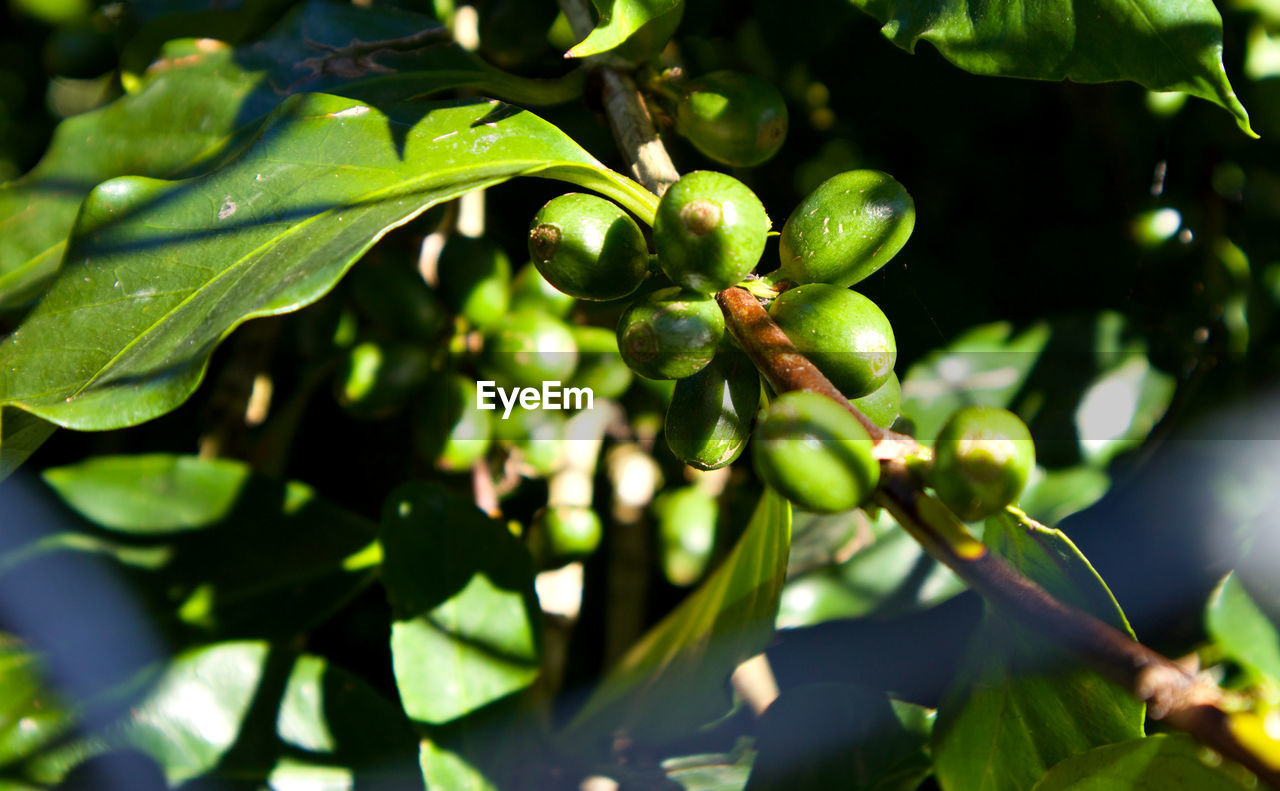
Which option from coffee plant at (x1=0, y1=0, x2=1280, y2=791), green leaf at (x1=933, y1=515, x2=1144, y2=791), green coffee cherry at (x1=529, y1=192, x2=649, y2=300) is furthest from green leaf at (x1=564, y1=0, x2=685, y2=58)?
green leaf at (x1=933, y1=515, x2=1144, y2=791)

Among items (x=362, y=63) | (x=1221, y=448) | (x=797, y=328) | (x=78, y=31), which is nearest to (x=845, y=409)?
(x=797, y=328)

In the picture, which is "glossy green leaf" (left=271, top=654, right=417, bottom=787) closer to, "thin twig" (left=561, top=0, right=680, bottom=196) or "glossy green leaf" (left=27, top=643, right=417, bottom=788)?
"glossy green leaf" (left=27, top=643, right=417, bottom=788)

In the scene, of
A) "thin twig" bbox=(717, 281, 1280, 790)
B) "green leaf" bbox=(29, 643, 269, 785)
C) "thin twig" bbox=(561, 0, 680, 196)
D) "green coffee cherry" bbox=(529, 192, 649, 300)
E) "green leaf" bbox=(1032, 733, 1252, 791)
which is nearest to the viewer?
"thin twig" bbox=(717, 281, 1280, 790)

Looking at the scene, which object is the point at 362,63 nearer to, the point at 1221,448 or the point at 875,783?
the point at 875,783


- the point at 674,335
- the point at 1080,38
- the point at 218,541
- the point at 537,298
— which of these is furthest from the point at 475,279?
the point at 1080,38

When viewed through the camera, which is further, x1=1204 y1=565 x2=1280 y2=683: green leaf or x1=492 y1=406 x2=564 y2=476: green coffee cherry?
x1=492 y1=406 x2=564 y2=476: green coffee cherry

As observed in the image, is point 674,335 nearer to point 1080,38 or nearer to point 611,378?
point 1080,38

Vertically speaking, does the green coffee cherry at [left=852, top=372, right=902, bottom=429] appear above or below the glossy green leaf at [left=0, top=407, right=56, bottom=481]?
below

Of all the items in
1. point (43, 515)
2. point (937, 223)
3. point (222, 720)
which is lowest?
point (222, 720)
